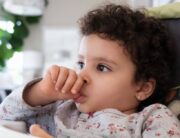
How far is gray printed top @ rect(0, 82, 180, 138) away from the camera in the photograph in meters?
0.76

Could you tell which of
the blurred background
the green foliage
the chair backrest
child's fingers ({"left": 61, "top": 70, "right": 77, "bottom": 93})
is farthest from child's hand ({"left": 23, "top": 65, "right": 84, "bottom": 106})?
the green foliage

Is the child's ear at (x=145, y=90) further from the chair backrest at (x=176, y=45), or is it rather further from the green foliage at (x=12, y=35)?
the green foliage at (x=12, y=35)

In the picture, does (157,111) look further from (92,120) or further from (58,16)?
(58,16)

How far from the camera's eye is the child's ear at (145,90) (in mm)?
902

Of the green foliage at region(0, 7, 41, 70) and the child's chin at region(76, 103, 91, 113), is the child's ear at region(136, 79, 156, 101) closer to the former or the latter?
the child's chin at region(76, 103, 91, 113)

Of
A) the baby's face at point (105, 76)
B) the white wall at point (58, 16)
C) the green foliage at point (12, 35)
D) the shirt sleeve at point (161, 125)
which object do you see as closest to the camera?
the shirt sleeve at point (161, 125)

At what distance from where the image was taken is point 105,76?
843 millimetres

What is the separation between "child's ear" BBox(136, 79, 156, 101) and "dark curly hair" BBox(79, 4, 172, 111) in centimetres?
1

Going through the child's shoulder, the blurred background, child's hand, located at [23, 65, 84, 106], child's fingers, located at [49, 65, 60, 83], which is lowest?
the blurred background

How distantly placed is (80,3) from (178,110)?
189 cm

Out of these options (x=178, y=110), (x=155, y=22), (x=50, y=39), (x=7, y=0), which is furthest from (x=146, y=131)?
(x=50, y=39)

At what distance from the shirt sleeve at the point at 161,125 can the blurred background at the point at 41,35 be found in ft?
5.61

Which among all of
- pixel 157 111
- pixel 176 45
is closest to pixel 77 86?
pixel 157 111

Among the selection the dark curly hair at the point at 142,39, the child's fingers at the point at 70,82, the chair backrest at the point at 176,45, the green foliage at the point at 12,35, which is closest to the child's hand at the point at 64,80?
the child's fingers at the point at 70,82
